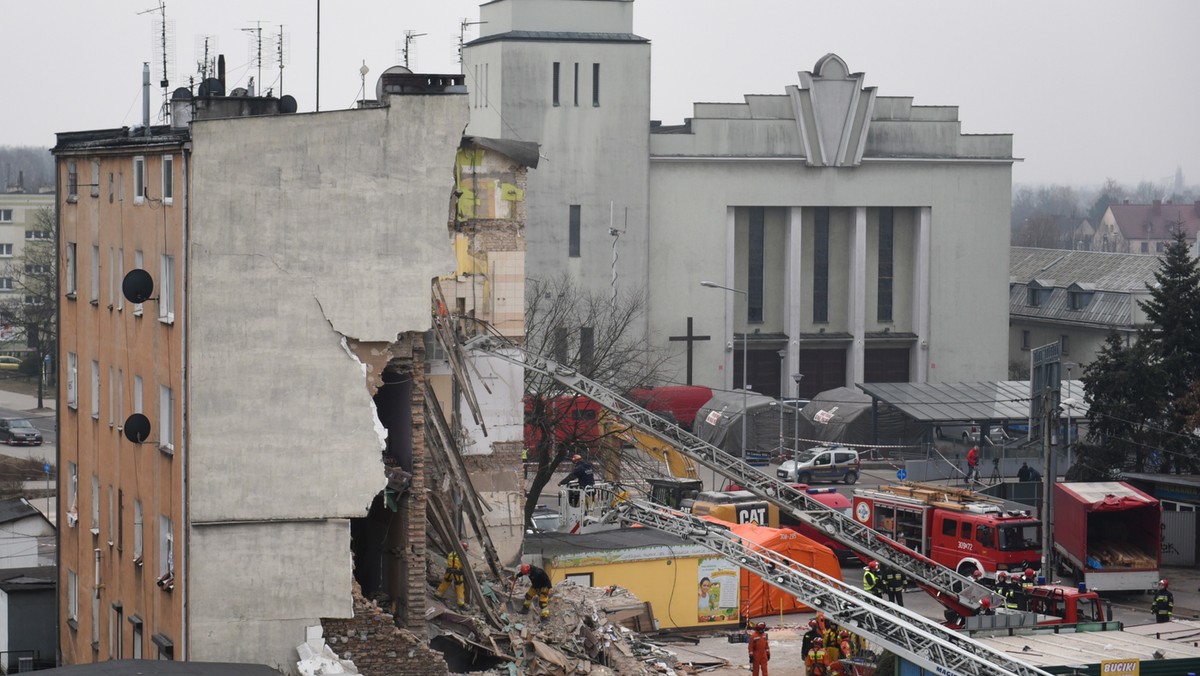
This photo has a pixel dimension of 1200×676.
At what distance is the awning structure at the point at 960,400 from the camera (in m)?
61.0

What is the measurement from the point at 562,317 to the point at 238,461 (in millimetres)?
36428

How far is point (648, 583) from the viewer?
3186cm

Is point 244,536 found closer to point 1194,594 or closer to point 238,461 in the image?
point 238,461

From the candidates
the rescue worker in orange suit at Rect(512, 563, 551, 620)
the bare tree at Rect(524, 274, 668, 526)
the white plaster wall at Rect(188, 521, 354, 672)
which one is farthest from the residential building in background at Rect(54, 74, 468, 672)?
the bare tree at Rect(524, 274, 668, 526)

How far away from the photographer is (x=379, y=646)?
21734 millimetres

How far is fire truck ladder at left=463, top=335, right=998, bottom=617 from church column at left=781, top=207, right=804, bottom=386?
4052cm

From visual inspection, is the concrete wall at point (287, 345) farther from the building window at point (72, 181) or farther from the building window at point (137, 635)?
the building window at point (72, 181)

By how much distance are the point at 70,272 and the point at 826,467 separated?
3135cm

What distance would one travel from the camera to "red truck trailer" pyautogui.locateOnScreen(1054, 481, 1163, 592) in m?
37.1

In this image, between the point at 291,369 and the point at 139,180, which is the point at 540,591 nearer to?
the point at 291,369

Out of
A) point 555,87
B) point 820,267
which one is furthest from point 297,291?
point 820,267

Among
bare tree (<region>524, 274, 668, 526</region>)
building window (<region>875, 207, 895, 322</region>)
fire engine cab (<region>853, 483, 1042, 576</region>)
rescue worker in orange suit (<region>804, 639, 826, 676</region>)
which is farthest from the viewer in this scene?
building window (<region>875, 207, 895, 322</region>)

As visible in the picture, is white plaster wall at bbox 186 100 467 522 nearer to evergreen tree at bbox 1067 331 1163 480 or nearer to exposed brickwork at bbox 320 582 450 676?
exposed brickwork at bbox 320 582 450 676

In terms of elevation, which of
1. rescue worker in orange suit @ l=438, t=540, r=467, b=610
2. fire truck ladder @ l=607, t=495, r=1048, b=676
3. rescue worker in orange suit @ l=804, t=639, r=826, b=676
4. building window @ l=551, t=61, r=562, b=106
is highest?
building window @ l=551, t=61, r=562, b=106
